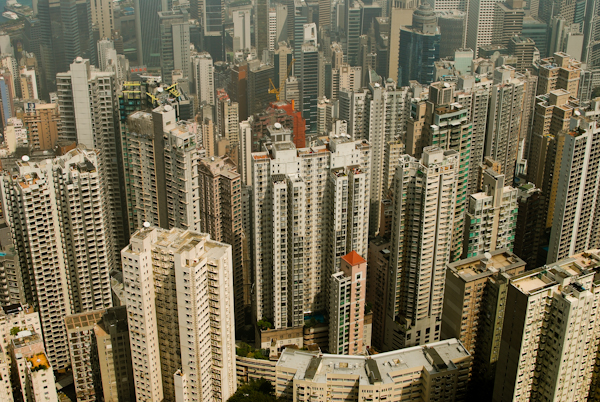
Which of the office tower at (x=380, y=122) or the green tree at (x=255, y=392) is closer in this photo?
the green tree at (x=255, y=392)

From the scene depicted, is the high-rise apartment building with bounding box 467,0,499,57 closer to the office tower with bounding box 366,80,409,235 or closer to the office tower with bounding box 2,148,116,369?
the office tower with bounding box 366,80,409,235

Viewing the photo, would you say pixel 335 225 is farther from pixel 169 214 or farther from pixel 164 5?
pixel 164 5

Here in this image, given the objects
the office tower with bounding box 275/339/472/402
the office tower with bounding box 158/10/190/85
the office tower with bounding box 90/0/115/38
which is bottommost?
the office tower with bounding box 275/339/472/402

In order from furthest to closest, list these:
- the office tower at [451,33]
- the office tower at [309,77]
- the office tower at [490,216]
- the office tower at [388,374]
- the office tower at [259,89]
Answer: the office tower at [451,33], the office tower at [309,77], the office tower at [259,89], the office tower at [490,216], the office tower at [388,374]

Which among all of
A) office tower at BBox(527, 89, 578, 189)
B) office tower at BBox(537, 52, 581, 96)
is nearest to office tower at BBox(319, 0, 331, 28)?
office tower at BBox(537, 52, 581, 96)

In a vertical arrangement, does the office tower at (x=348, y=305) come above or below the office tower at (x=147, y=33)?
below

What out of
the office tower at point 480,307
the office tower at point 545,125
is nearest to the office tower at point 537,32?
the office tower at point 545,125

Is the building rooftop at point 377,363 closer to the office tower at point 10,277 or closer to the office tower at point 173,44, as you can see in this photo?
the office tower at point 10,277
